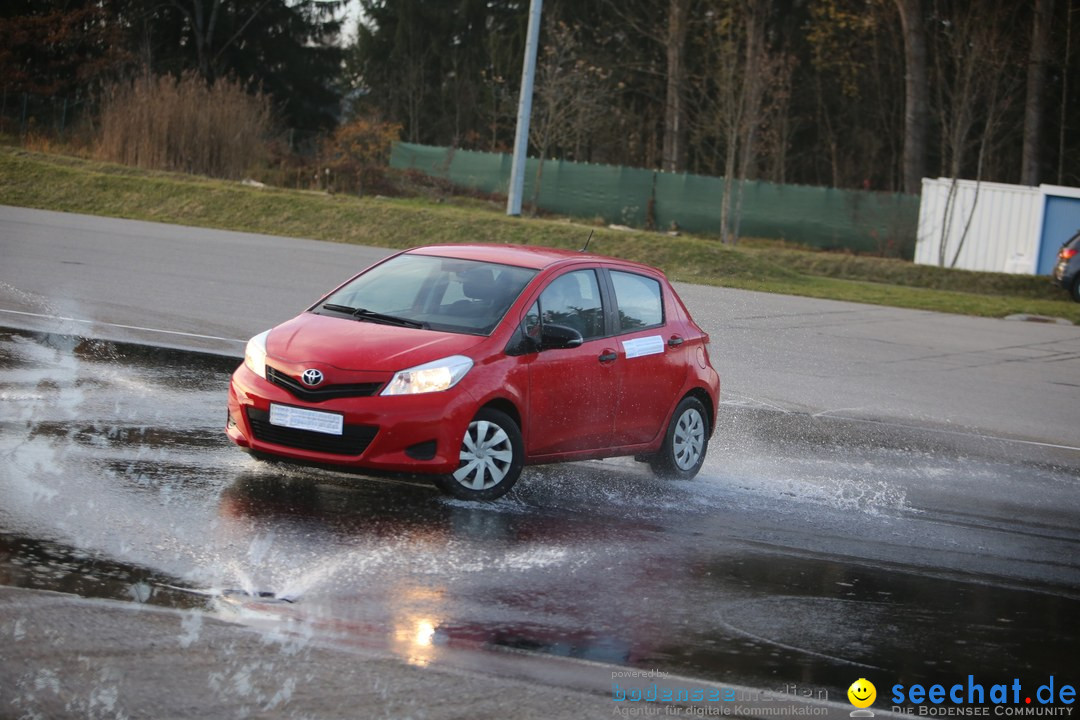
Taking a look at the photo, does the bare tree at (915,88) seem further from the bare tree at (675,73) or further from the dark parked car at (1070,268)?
the dark parked car at (1070,268)

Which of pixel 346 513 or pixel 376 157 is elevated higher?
pixel 376 157

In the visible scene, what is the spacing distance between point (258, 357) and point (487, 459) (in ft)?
4.96

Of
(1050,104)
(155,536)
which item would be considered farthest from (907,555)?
(1050,104)

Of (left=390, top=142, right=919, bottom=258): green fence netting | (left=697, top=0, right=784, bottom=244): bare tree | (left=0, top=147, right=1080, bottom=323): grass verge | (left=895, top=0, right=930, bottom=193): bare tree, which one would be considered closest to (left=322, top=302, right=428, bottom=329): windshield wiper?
(left=0, top=147, right=1080, bottom=323): grass verge

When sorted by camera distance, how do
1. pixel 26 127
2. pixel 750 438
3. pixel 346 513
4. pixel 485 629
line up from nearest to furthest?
pixel 485 629
pixel 346 513
pixel 750 438
pixel 26 127

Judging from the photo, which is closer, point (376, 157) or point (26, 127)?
point (26, 127)

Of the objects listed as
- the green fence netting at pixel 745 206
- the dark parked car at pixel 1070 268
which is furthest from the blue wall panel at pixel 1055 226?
the green fence netting at pixel 745 206

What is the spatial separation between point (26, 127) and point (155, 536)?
4193 cm

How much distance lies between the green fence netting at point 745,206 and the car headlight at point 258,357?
1303 inches

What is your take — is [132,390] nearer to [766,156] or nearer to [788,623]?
[788,623]

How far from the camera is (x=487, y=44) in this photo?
62062 millimetres

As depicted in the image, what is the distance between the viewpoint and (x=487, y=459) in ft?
26.0

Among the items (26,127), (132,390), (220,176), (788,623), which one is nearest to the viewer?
(788,623)

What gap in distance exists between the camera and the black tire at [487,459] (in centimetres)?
784
